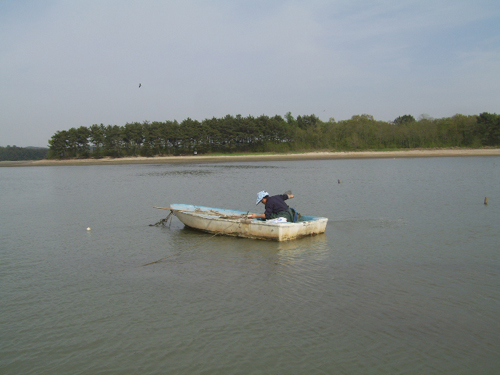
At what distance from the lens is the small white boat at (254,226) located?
1214cm

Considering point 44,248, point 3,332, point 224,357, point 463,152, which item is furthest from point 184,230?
point 463,152

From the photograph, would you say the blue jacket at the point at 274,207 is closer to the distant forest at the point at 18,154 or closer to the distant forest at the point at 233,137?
the distant forest at the point at 233,137

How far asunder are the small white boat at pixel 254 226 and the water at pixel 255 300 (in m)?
0.34

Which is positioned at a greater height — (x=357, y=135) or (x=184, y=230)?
(x=357, y=135)

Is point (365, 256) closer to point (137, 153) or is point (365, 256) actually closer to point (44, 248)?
point (44, 248)

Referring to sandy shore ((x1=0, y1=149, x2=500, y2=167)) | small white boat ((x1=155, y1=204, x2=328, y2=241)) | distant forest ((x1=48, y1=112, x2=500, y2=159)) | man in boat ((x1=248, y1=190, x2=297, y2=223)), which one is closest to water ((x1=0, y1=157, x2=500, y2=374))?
small white boat ((x1=155, y1=204, x2=328, y2=241))

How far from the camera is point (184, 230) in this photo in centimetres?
1500

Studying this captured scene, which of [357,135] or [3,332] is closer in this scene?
[3,332]

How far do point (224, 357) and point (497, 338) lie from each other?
4207 millimetres

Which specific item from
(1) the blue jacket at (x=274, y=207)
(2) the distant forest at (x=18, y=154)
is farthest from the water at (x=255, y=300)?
(2) the distant forest at (x=18, y=154)

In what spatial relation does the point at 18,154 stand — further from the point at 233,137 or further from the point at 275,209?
the point at 275,209

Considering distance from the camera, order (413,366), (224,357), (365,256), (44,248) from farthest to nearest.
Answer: (44,248) → (365,256) → (224,357) → (413,366)

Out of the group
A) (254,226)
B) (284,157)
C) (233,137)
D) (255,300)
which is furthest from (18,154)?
(255,300)

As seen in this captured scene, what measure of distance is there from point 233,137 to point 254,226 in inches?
2855
